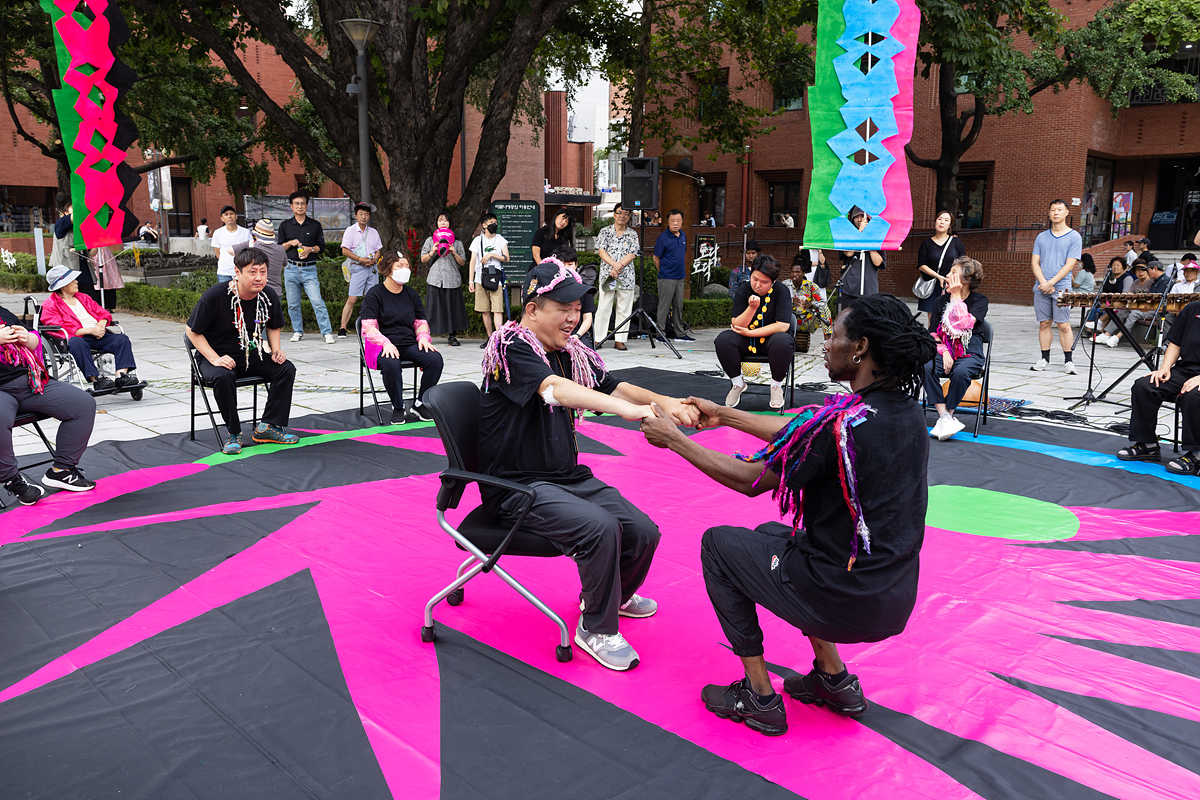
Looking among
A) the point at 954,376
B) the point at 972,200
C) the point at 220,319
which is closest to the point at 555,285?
the point at 220,319

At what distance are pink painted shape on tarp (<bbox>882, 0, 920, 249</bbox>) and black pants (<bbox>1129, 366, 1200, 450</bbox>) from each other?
207cm

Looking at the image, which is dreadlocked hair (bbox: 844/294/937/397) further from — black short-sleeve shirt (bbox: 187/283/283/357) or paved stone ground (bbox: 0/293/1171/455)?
paved stone ground (bbox: 0/293/1171/455)

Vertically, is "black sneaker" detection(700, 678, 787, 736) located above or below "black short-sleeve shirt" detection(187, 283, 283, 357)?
below

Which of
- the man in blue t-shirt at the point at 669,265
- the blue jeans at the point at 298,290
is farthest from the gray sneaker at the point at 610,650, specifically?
the man in blue t-shirt at the point at 669,265

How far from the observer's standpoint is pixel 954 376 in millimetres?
7047

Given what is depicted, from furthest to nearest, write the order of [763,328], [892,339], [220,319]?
[763,328] < [220,319] < [892,339]

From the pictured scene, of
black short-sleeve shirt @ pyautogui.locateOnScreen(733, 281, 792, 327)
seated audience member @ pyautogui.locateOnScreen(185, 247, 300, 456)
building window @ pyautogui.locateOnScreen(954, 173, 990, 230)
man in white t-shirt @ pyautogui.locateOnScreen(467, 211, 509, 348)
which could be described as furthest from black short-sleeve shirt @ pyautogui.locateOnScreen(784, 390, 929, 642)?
building window @ pyautogui.locateOnScreen(954, 173, 990, 230)

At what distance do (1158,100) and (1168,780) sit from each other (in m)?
27.4

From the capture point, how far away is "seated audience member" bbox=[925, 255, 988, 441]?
692cm

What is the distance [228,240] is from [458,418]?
9.94 meters

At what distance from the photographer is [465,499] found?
5418 millimetres

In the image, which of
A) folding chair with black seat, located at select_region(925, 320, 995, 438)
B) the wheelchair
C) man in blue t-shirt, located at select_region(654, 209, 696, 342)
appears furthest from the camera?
man in blue t-shirt, located at select_region(654, 209, 696, 342)

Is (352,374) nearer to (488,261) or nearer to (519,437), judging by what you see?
(488,261)

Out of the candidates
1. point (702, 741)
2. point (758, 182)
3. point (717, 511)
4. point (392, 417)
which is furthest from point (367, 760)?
point (758, 182)
